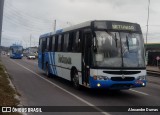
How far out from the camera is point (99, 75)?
1301cm

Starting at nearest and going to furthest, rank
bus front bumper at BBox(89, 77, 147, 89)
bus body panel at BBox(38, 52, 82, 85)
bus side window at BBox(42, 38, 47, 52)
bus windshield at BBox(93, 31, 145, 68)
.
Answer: bus front bumper at BBox(89, 77, 147, 89)
bus windshield at BBox(93, 31, 145, 68)
bus body panel at BBox(38, 52, 82, 85)
bus side window at BBox(42, 38, 47, 52)

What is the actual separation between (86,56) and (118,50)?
138 centimetres

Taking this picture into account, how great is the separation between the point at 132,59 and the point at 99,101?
2.27 metres

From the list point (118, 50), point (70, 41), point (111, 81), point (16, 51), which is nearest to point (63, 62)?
point (70, 41)

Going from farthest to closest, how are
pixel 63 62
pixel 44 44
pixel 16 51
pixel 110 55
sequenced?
pixel 16 51 < pixel 44 44 < pixel 63 62 < pixel 110 55

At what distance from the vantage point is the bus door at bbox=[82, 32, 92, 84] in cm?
1362

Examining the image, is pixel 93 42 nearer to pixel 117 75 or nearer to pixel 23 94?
pixel 117 75

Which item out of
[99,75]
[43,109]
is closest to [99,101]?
[99,75]

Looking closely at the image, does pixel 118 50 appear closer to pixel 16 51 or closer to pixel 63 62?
pixel 63 62

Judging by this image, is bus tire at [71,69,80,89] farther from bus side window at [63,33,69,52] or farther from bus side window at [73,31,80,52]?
bus side window at [63,33,69,52]

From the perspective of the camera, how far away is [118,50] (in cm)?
1338

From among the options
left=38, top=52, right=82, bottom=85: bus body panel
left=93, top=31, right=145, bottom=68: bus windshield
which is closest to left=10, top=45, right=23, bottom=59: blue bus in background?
left=38, top=52, right=82, bottom=85: bus body panel

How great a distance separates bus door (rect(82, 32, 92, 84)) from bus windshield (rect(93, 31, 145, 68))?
45 cm

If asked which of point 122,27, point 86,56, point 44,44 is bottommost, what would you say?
point 86,56
